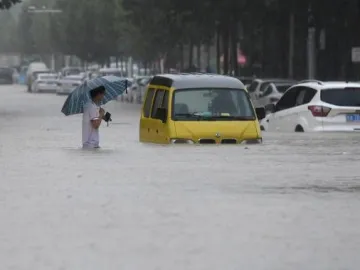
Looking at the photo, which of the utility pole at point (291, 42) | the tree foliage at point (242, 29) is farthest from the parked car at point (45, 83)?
the utility pole at point (291, 42)

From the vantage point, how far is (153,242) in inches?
480

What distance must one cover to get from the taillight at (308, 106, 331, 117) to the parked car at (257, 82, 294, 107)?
17016 millimetres

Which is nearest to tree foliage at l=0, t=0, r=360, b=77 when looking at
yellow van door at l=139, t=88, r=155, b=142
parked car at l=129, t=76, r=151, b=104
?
parked car at l=129, t=76, r=151, b=104

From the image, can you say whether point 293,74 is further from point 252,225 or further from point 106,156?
point 252,225

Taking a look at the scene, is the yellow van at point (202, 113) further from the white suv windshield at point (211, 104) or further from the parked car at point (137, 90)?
the parked car at point (137, 90)

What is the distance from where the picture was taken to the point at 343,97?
2686 centimetres

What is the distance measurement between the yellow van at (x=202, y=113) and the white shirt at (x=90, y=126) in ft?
4.00

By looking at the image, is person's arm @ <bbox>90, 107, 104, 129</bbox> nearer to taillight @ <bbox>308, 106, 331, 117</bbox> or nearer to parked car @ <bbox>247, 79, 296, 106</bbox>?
taillight @ <bbox>308, 106, 331, 117</bbox>

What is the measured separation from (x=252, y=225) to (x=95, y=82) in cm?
1176

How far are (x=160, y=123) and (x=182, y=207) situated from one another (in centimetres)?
947

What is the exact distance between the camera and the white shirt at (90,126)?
22956mm

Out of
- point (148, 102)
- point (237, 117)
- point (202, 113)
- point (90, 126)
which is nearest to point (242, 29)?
point (148, 102)

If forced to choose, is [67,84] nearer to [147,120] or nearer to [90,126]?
[147,120]

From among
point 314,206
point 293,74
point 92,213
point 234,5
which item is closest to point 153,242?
point 92,213
